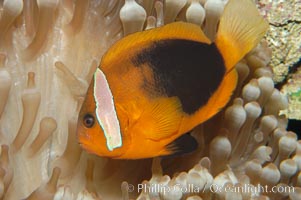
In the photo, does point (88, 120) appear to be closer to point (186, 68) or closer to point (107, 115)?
point (107, 115)

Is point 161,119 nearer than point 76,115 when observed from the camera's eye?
Yes

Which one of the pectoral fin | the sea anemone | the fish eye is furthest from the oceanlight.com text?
the fish eye

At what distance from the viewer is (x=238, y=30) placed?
50.3 inches

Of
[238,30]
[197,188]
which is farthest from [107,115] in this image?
[238,30]

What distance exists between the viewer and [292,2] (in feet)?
5.85

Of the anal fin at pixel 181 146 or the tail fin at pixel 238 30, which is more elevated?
the tail fin at pixel 238 30

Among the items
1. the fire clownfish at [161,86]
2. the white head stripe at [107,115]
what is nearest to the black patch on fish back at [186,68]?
the fire clownfish at [161,86]

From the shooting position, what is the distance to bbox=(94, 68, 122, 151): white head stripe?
1106mm

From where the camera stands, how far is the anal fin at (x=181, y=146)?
118 centimetres

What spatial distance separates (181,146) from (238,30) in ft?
1.23

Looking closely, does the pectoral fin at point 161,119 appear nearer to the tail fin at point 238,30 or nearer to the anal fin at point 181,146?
the anal fin at point 181,146

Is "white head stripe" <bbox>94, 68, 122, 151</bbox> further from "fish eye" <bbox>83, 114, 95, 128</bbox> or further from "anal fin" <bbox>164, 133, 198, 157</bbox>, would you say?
"anal fin" <bbox>164, 133, 198, 157</bbox>

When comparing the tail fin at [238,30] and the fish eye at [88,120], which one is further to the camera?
the tail fin at [238,30]

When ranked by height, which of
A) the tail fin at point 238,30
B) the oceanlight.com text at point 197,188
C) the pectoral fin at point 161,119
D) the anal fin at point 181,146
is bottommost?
the oceanlight.com text at point 197,188
